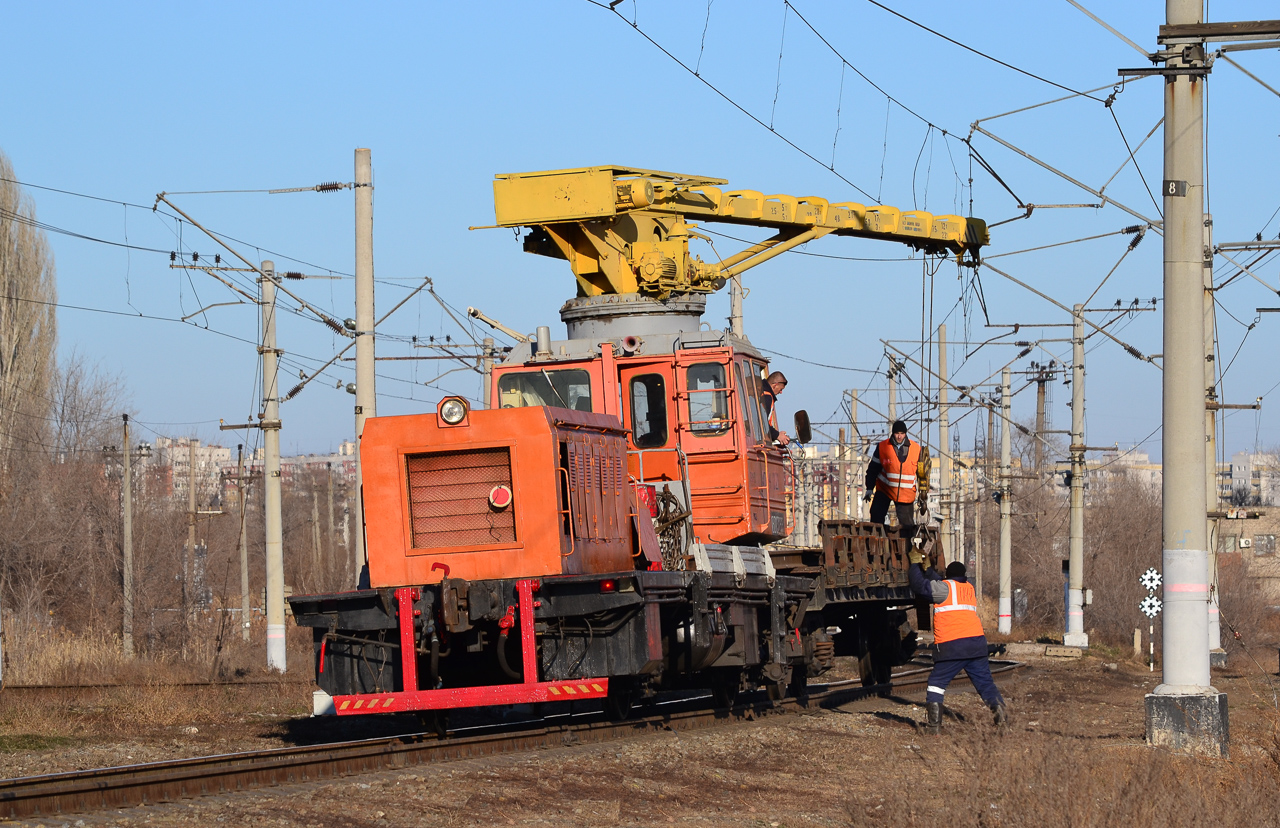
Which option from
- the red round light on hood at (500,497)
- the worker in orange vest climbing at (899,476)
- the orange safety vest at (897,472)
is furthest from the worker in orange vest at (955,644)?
Answer: the red round light on hood at (500,497)

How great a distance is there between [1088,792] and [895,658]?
11527 millimetres

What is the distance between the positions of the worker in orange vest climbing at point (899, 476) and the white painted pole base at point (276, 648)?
→ 10847mm

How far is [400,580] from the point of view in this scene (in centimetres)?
1263

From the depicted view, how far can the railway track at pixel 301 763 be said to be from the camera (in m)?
9.37

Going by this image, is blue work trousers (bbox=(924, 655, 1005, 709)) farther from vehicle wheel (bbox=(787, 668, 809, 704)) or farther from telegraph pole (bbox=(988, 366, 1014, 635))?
telegraph pole (bbox=(988, 366, 1014, 635))

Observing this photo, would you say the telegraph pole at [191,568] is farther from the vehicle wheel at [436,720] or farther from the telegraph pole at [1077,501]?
the vehicle wheel at [436,720]

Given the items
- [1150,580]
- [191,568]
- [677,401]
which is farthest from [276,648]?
[1150,580]

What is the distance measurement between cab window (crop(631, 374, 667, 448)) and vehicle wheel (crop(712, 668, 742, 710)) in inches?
99.2

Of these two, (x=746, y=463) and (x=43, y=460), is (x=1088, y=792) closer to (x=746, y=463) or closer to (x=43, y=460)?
(x=746, y=463)

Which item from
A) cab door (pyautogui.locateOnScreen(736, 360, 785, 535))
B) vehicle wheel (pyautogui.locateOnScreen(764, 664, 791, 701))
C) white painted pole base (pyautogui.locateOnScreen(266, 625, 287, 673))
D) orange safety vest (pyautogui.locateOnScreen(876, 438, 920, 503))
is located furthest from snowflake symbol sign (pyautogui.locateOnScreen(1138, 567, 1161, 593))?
cab door (pyautogui.locateOnScreen(736, 360, 785, 535))

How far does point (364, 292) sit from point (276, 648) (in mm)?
8893

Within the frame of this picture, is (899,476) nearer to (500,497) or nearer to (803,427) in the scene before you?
(803,427)

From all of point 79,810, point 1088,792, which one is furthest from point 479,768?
point 1088,792

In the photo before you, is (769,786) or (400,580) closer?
(769,786)
